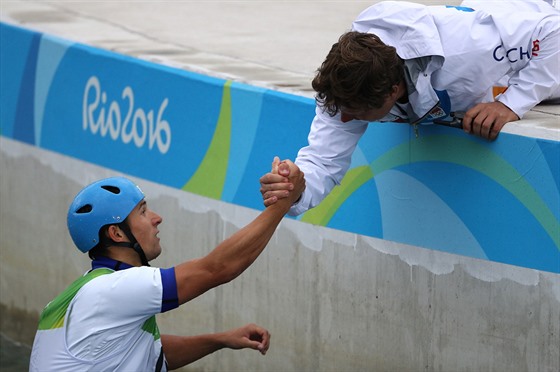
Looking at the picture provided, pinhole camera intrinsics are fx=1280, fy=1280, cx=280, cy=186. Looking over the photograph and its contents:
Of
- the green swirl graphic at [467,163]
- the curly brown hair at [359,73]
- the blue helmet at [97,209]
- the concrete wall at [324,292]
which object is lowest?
the concrete wall at [324,292]

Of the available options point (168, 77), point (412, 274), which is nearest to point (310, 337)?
point (412, 274)

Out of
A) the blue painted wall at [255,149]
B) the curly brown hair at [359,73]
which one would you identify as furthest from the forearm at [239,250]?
the blue painted wall at [255,149]

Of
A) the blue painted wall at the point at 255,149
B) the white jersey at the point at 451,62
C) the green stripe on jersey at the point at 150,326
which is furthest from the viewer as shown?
the blue painted wall at the point at 255,149

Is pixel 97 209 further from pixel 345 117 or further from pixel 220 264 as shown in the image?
pixel 345 117

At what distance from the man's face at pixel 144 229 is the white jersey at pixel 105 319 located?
0.21 metres

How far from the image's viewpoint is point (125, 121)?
7570 mm

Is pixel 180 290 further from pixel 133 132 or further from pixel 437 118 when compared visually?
pixel 133 132

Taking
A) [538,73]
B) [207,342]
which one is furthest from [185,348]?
[538,73]

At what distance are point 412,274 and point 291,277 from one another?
92 centimetres

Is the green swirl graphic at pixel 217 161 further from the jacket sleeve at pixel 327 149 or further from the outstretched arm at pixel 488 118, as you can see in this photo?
the outstretched arm at pixel 488 118

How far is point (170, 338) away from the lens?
499cm

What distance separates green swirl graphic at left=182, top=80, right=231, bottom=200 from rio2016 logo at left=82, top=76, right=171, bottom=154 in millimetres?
324

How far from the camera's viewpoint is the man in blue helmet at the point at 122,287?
446 cm

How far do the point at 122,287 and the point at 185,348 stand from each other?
0.58 metres
